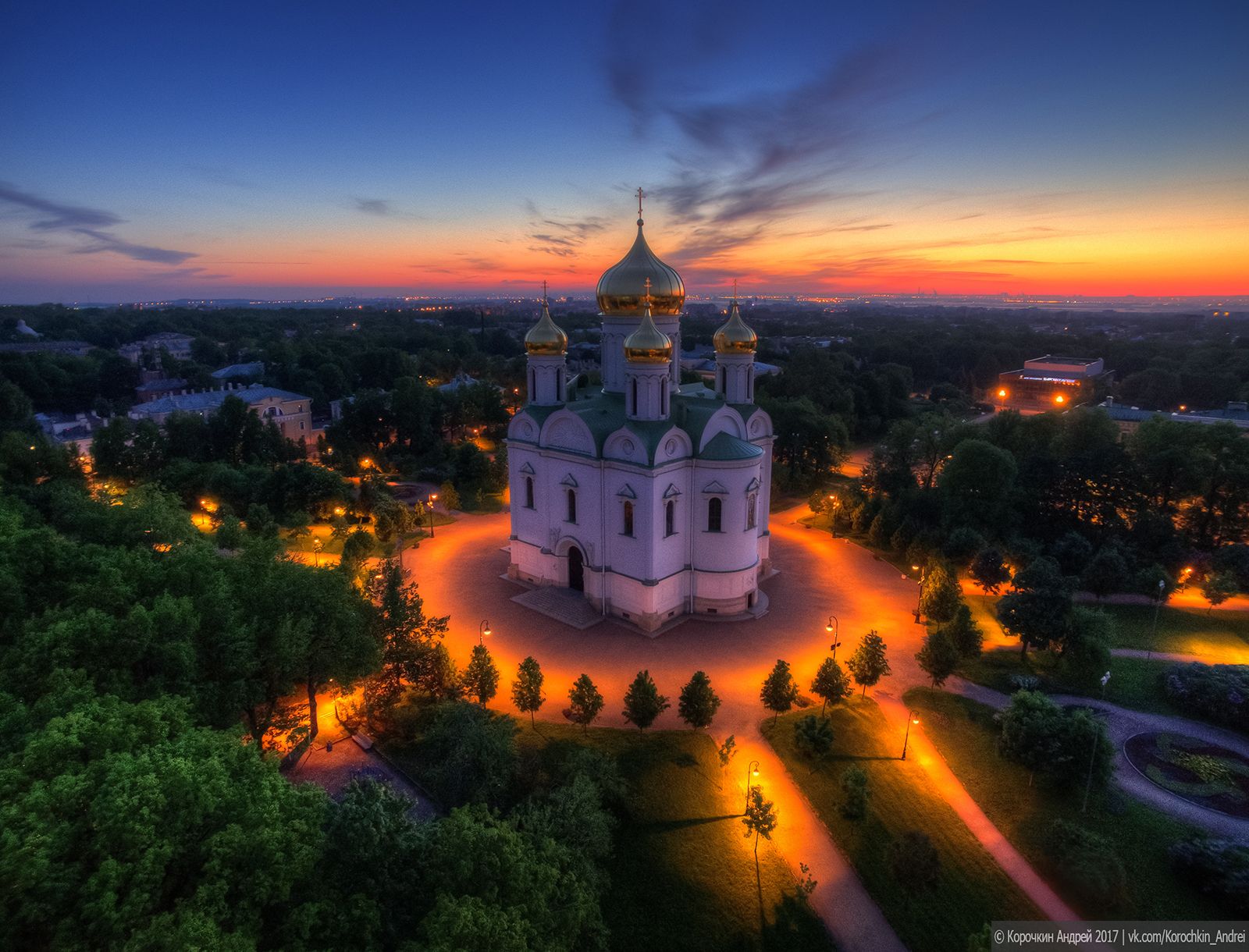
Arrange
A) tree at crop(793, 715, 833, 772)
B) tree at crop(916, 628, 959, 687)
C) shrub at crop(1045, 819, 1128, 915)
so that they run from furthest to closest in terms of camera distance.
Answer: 1. tree at crop(916, 628, 959, 687)
2. tree at crop(793, 715, 833, 772)
3. shrub at crop(1045, 819, 1128, 915)

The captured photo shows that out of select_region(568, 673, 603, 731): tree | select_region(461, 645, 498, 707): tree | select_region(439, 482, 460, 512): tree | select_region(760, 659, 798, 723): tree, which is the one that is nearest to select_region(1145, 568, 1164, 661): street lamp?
select_region(760, 659, 798, 723): tree

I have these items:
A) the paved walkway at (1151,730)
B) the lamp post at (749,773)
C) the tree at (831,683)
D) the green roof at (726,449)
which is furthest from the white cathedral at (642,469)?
the paved walkway at (1151,730)

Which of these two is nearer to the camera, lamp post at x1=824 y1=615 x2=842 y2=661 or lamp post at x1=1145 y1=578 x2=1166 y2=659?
lamp post at x1=824 y1=615 x2=842 y2=661

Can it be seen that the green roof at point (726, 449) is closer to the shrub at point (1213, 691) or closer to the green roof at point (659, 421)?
the green roof at point (659, 421)

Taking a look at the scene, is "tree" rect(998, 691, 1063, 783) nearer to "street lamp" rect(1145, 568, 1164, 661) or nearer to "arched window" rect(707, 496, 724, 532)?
"street lamp" rect(1145, 568, 1164, 661)

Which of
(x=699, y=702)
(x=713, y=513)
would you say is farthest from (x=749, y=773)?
(x=713, y=513)

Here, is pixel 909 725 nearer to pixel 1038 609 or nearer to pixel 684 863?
pixel 1038 609

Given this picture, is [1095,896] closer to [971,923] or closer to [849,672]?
[971,923]
